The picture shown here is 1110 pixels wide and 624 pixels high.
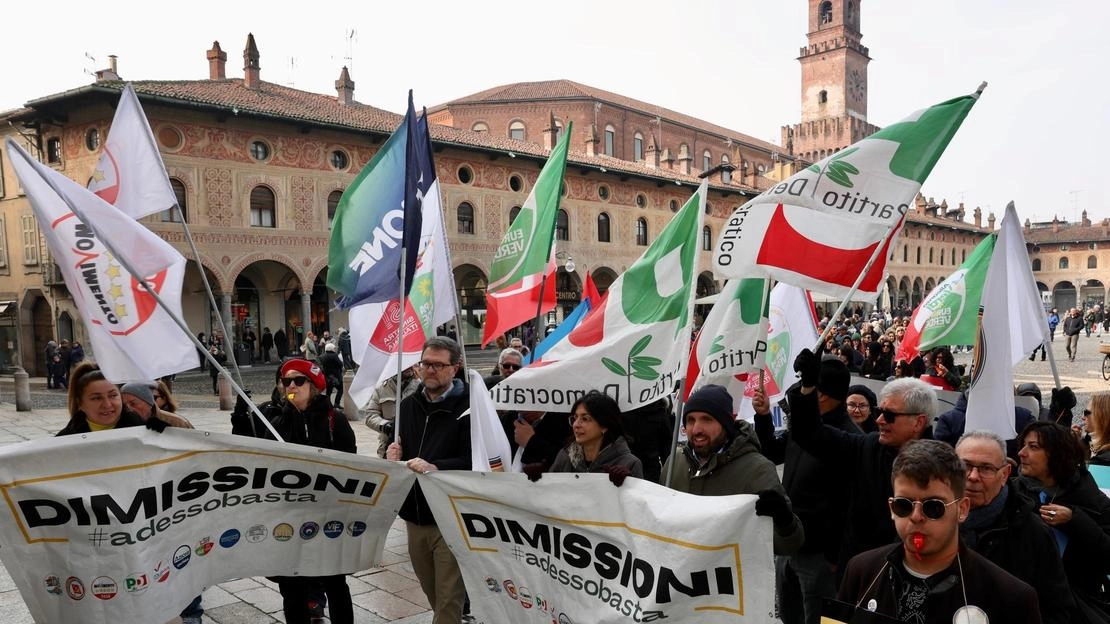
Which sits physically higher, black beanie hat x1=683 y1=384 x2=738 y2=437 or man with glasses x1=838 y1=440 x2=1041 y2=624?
black beanie hat x1=683 y1=384 x2=738 y2=437

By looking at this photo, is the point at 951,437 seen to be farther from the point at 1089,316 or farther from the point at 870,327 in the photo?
the point at 1089,316

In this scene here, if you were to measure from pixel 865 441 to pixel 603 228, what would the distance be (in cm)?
3385

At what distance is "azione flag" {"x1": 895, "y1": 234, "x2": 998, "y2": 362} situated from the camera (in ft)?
23.6

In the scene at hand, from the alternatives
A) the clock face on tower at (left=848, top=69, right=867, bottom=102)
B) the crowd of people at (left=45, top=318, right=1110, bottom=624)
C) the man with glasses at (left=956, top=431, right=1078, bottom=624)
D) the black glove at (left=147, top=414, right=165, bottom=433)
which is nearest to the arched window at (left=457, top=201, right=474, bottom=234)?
the crowd of people at (left=45, top=318, right=1110, bottom=624)

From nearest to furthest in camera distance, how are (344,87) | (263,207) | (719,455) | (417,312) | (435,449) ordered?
1. (719,455)
2. (435,449)
3. (417,312)
4. (263,207)
5. (344,87)

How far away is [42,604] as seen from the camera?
11.3 ft

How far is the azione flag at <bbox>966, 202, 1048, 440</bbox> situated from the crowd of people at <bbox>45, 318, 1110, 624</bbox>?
336 millimetres

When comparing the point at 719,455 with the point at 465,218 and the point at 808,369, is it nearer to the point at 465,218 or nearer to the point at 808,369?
the point at 808,369

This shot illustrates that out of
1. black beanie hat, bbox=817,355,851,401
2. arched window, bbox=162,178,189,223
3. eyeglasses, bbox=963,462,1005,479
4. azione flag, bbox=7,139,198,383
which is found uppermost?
arched window, bbox=162,178,189,223

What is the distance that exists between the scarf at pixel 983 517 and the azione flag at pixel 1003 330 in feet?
4.35

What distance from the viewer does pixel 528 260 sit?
643 centimetres

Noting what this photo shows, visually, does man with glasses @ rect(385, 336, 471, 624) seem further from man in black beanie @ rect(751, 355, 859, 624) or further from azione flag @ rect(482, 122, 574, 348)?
→ azione flag @ rect(482, 122, 574, 348)

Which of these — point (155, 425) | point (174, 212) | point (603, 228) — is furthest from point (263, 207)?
point (155, 425)

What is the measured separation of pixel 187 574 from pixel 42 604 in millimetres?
600
